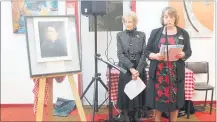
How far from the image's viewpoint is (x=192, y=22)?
355cm

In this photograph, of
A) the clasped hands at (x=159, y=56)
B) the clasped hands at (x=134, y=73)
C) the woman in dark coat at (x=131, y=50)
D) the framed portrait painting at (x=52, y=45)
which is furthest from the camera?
the woman in dark coat at (x=131, y=50)

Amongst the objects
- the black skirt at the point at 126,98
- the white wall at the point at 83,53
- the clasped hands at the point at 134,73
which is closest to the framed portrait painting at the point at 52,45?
the clasped hands at the point at 134,73

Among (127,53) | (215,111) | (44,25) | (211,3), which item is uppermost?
(211,3)

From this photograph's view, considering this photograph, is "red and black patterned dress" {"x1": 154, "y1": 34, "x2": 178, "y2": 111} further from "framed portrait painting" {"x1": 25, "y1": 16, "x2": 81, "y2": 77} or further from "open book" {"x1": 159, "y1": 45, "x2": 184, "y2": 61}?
"framed portrait painting" {"x1": 25, "y1": 16, "x2": 81, "y2": 77}

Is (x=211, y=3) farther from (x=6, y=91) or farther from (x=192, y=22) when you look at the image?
(x=6, y=91)

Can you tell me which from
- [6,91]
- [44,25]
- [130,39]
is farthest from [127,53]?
[6,91]

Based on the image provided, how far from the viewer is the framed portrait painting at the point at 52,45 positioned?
1.91 metres

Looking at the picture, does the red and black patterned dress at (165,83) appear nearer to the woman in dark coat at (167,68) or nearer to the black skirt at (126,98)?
the woman in dark coat at (167,68)

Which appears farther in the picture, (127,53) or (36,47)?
(127,53)

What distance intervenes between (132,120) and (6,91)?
177cm

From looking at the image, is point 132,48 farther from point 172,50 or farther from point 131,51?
point 172,50

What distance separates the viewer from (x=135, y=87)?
251 centimetres

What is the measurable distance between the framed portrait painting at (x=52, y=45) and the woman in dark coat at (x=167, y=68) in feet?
2.28

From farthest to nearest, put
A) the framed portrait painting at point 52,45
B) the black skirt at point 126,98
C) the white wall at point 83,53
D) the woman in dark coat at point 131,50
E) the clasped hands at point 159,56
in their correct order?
the white wall at point 83,53 < the black skirt at point 126,98 < the woman in dark coat at point 131,50 < the clasped hands at point 159,56 < the framed portrait painting at point 52,45
